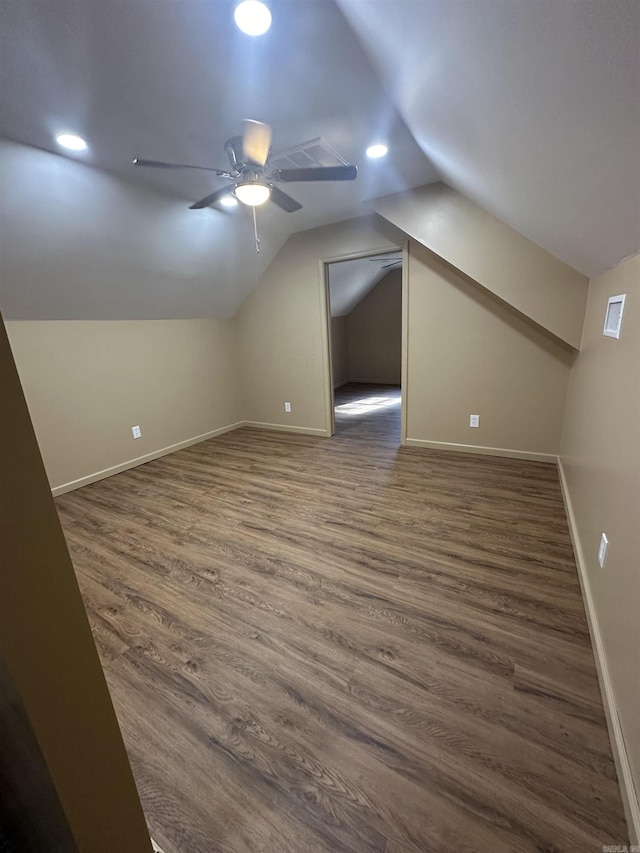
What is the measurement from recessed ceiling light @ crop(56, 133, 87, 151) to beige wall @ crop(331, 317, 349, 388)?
18.5ft

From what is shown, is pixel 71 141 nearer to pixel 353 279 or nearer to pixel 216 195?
pixel 216 195

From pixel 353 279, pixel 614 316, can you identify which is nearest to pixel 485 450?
pixel 614 316

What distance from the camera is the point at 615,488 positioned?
138 cm

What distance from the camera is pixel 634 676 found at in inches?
38.9

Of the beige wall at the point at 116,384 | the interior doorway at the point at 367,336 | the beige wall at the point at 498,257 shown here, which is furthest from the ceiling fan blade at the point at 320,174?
the interior doorway at the point at 367,336

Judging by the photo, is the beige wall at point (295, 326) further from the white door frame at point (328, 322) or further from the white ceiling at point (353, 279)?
the white ceiling at point (353, 279)

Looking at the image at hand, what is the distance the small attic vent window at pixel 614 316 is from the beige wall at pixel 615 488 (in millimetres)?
41

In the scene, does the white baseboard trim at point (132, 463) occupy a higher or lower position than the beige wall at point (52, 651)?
lower

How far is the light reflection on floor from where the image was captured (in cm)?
542

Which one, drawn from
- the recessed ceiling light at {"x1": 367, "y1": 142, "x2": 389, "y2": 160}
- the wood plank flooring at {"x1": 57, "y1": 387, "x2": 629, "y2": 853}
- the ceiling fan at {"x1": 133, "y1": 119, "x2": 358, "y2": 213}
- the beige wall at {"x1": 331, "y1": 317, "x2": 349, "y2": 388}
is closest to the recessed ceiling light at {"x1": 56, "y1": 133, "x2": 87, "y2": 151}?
the ceiling fan at {"x1": 133, "y1": 119, "x2": 358, "y2": 213}

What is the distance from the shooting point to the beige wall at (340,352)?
7395 millimetres

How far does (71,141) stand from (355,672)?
2.96m

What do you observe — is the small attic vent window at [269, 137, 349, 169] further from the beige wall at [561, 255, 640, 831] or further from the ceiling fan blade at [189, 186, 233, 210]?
the beige wall at [561, 255, 640, 831]

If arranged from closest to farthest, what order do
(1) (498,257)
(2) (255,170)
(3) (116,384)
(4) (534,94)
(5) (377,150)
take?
1. (4) (534,94)
2. (2) (255,170)
3. (5) (377,150)
4. (1) (498,257)
5. (3) (116,384)
